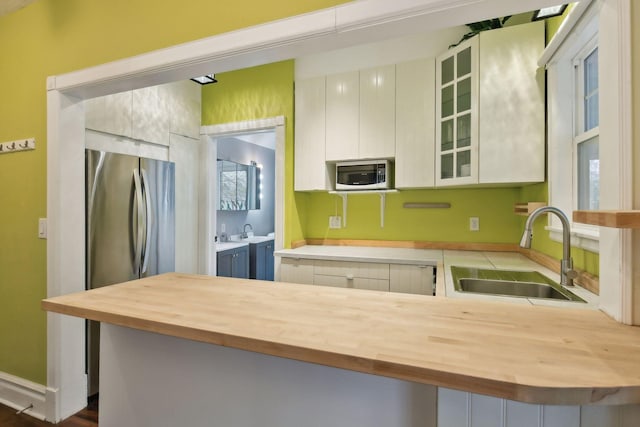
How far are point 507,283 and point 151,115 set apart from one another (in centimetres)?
308

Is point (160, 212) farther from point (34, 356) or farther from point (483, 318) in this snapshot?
point (483, 318)

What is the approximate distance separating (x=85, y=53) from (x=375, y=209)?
2.50 m

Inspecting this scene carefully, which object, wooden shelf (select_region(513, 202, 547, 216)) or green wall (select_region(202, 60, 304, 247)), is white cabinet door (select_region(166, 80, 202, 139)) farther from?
wooden shelf (select_region(513, 202, 547, 216))

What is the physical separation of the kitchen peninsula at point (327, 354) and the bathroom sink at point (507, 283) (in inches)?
28.7

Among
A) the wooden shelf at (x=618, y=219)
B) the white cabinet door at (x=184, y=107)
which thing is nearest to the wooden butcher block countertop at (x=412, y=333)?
the wooden shelf at (x=618, y=219)

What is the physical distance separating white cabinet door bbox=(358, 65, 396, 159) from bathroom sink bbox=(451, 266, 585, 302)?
1.29 m

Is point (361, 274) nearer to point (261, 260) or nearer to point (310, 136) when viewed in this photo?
point (310, 136)

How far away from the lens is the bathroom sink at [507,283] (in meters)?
1.65

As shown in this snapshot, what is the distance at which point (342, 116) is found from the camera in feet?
9.43

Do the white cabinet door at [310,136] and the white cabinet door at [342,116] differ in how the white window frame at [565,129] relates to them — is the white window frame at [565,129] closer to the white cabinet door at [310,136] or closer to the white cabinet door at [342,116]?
the white cabinet door at [342,116]

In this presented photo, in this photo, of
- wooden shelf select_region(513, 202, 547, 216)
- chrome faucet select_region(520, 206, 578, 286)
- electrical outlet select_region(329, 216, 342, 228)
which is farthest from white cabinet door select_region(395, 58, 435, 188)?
chrome faucet select_region(520, 206, 578, 286)

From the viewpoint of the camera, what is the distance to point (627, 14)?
35.6 inches

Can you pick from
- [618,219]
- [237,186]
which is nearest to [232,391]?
[618,219]

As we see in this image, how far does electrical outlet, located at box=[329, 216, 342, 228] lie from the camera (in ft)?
10.7
